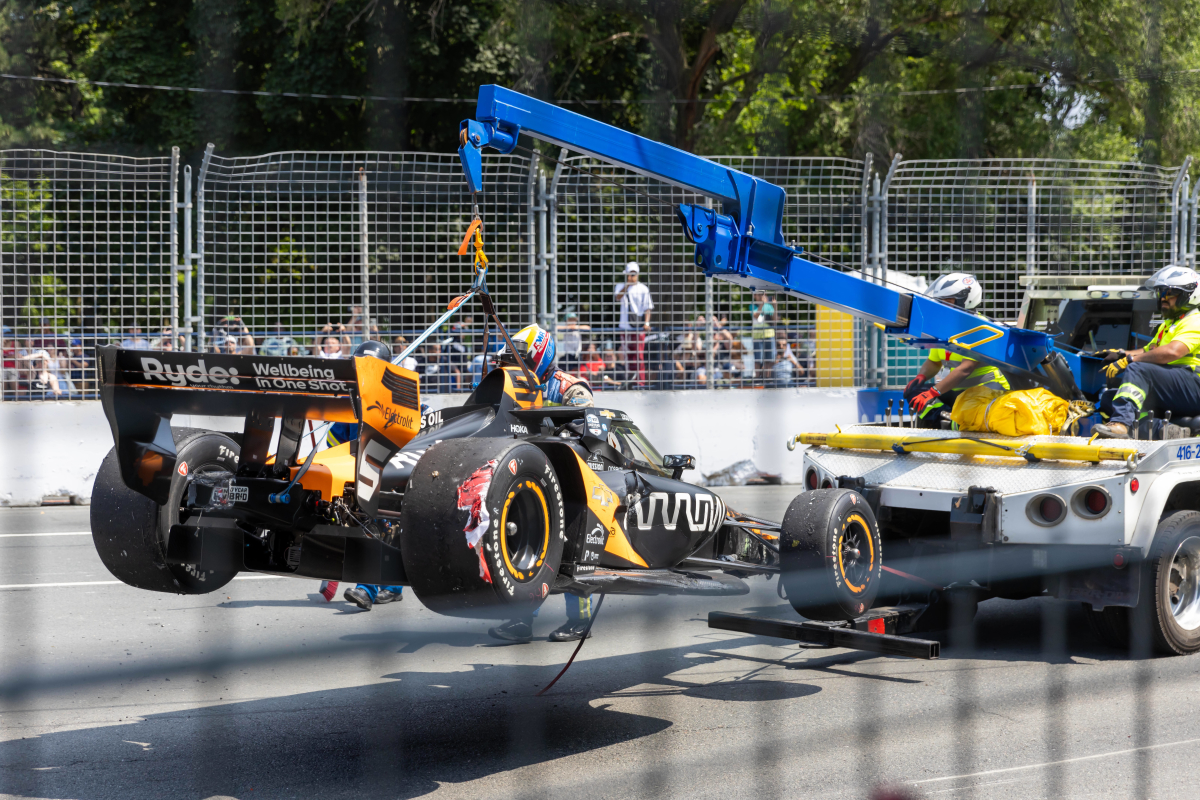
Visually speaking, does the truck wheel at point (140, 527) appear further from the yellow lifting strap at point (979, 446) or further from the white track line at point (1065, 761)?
the yellow lifting strap at point (979, 446)

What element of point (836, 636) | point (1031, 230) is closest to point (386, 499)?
point (836, 636)

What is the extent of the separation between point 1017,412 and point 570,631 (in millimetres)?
2470

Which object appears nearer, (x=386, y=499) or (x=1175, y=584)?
(x=386, y=499)

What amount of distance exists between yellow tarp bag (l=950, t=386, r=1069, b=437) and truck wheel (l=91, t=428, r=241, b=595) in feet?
11.6

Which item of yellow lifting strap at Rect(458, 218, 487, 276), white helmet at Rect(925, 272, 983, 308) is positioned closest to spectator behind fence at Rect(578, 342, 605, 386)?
white helmet at Rect(925, 272, 983, 308)

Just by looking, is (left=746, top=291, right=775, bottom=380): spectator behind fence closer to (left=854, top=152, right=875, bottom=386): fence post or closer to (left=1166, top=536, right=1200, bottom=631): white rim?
(left=854, top=152, right=875, bottom=386): fence post

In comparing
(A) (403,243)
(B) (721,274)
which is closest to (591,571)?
(B) (721,274)

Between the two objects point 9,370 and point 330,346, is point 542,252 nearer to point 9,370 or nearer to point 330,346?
point 330,346

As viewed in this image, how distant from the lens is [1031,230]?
1212cm

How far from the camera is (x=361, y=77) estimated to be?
18359mm

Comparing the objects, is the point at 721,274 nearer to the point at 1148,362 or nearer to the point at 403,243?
the point at 1148,362

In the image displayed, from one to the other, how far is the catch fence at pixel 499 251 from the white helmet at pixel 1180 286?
481 cm

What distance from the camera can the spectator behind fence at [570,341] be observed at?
449 inches

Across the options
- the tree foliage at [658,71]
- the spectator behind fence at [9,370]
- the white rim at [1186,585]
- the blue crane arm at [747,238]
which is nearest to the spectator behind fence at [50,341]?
the spectator behind fence at [9,370]
